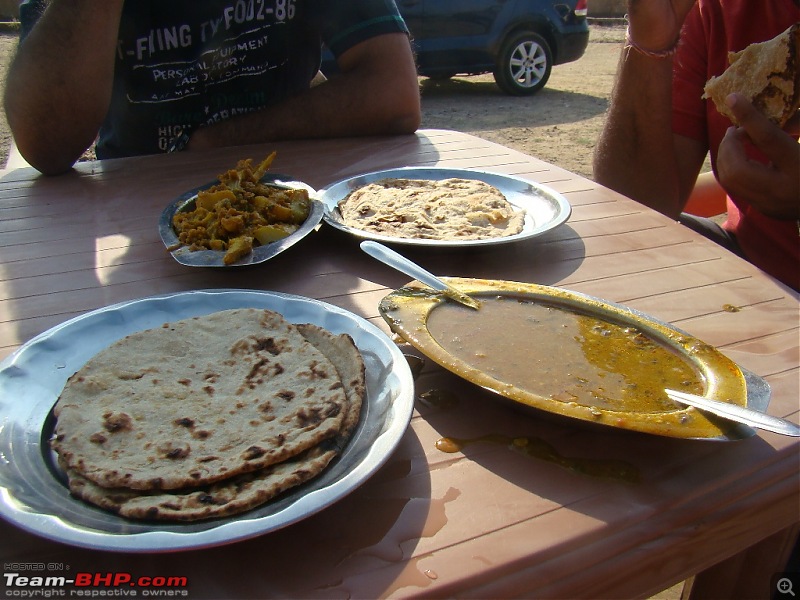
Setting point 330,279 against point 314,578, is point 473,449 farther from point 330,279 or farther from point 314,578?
point 330,279

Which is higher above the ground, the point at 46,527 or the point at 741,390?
the point at 741,390

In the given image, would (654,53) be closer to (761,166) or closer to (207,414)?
(761,166)

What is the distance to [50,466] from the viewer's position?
0.81 metres

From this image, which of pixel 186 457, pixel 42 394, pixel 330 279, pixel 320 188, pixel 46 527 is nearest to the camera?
pixel 46 527

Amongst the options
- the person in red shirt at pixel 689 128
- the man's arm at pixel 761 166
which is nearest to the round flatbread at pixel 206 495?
the man's arm at pixel 761 166

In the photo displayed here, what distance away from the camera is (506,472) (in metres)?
0.85

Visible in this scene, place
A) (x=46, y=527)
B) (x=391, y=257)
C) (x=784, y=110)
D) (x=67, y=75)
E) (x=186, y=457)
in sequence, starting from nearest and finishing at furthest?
(x=46, y=527) → (x=186, y=457) → (x=391, y=257) → (x=784, y=110) → (x=67, y=75)

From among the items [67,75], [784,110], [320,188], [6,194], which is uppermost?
Result: [784,110]

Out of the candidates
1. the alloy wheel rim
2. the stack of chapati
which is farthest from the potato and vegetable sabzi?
the alloy wheel rim

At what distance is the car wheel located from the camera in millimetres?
9195

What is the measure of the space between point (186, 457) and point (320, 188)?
1321mm

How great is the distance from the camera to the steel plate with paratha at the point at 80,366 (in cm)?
67

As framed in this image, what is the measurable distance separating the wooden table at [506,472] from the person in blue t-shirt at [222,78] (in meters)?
0.81

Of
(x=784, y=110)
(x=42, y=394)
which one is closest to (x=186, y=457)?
(x=42, y=394)
